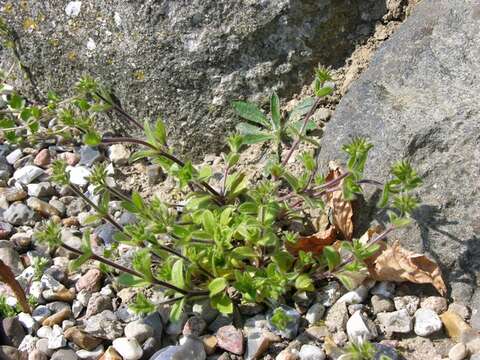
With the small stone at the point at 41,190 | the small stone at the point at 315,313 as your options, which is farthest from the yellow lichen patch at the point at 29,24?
the small stone at the point at 315,313

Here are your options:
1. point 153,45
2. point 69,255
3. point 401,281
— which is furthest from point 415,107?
point 69,255

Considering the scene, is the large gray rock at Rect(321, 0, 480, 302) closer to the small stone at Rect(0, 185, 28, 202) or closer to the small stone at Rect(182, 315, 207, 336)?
the small stone at Rect(182, 315, 207, 336)

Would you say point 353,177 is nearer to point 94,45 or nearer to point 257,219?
point 257,219

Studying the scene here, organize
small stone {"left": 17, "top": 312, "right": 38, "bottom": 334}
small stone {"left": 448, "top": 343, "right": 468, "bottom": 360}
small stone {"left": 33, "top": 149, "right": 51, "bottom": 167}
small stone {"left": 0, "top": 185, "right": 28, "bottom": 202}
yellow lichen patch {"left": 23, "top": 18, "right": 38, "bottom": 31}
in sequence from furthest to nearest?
yellow lichen patch {"left": 23, "top": 18, "right": 38, "bottom": 31} < small stone {"left": 33, "top": 149, "right": 51, "bottom": 167} < small stone {"left": 0, "top": 185, "right": 28, "bottom": 202} < small stone {"left": 17, "top": 312, "right": 38, "bottom": 334} < small stone {"left": 448, "top": 343, "right": 468, "bottom": 360}

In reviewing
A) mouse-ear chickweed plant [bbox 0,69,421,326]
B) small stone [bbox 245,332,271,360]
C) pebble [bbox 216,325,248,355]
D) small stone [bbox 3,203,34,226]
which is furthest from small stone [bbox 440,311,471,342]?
small stone [bbox 3,203,34,226]

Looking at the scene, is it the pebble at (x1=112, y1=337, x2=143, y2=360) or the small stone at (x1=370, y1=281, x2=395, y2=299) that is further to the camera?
the small stone at (x1=370, y1=281, x2=395, y2=299)

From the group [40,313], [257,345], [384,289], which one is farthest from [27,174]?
[384,289]
